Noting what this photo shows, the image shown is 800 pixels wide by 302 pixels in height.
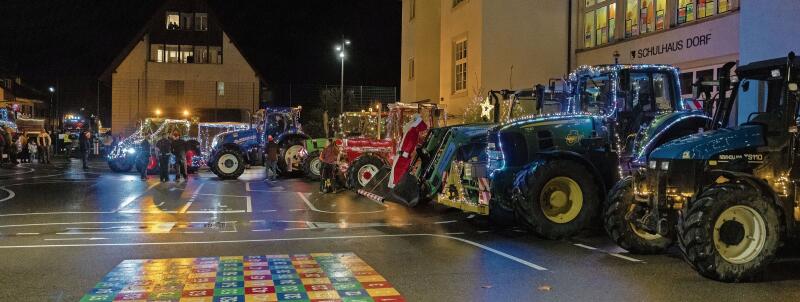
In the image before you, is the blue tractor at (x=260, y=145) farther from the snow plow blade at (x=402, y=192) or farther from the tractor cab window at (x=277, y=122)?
the snow plow blade at (x=402, y=192)

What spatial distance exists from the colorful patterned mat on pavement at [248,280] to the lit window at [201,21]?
42752 millimetres

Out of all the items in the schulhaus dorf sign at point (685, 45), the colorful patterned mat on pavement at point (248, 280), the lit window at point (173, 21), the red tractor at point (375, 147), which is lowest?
the colorful patterned mat on pavement at point (248, 280)

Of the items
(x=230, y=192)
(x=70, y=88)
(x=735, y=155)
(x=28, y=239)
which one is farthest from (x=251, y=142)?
(x=70, y=88)

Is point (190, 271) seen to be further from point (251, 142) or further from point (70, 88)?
point (70, 88)

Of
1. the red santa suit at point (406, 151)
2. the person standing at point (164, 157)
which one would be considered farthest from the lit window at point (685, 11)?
the person standing at point (164, 157)

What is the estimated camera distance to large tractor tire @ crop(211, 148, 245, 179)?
23.9m

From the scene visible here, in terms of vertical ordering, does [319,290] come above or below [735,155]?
below

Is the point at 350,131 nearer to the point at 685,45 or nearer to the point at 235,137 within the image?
the point at 235,137

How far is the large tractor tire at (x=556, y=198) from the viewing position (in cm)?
1045

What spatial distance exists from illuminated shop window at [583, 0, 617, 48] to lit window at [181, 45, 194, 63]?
3249 centimetres

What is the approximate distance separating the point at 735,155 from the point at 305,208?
9.35m

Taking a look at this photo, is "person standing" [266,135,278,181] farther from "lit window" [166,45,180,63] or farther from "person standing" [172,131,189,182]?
"lit window" [166,45,180,63]

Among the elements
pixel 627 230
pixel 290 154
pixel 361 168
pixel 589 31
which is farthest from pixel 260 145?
pixel 627 230

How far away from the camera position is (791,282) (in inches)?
301
